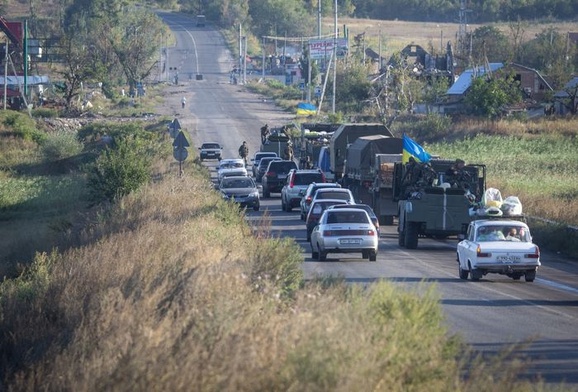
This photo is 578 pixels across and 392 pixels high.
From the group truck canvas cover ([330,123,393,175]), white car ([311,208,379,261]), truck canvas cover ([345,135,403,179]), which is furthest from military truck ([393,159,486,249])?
truck canvas cover ([330,123,393,175])

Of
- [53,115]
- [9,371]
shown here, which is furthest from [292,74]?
[9,371]

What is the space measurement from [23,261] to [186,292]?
19030 millimetres

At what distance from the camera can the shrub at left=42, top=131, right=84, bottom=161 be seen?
235 ft

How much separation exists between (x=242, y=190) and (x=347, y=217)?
1597cm

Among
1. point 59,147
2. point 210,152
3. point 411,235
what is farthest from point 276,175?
point 59,147

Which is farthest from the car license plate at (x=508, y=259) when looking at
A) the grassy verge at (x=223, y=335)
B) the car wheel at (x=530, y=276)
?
the grassy verge at (x=223, y=335)

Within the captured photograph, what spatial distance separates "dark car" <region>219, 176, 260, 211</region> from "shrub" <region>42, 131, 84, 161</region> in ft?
89.2

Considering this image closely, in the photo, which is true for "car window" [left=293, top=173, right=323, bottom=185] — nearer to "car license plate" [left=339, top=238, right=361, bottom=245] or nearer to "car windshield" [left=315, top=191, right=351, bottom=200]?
"car windshield" [left=315, top=191, right=351, bottom=200]

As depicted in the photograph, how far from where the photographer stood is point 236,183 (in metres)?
46.5

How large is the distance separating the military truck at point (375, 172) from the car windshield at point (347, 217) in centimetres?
759

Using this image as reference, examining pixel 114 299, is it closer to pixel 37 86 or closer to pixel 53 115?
pixel 53 115

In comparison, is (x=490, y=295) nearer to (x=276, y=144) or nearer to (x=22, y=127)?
(x=276, y=144)

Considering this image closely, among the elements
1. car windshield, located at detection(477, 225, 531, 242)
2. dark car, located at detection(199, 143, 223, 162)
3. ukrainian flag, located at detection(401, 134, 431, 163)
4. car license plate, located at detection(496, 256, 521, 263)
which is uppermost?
ukrainian flag, located at detection(401, 134, 431, 163)

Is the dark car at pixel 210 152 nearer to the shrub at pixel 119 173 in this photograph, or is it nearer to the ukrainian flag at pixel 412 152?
the shrub at pixel 119 173
